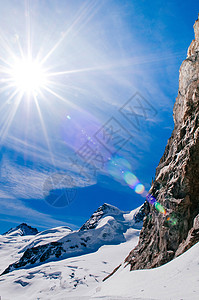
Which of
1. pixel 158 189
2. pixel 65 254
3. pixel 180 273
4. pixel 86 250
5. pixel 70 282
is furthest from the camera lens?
pixel 86 250

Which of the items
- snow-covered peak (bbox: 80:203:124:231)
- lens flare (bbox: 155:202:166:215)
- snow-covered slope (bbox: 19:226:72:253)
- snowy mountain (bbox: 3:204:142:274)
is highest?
snow-covered peak (bbox: 80:203:124:231)

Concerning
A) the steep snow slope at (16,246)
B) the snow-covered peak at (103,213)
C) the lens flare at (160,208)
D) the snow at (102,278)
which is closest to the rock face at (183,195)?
the lens flare at (160,208)

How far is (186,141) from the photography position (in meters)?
18.2

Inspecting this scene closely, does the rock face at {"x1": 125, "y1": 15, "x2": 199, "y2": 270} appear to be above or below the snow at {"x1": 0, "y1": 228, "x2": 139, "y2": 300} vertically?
above

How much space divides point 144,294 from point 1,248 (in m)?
173

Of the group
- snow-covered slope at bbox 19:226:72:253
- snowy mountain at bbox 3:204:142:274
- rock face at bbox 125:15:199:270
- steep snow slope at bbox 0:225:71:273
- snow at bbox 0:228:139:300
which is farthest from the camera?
steep snow slope at bbox 0:225:71:273

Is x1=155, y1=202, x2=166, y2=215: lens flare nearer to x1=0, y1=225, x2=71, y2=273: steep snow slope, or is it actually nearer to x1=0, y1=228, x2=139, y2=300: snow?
x1=0, y1=228, x2=139, y2=300: snow

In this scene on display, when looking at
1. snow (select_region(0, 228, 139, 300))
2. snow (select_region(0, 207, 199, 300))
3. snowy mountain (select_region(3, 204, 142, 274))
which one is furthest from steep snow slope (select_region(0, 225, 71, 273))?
snow (select_region(0, 228, 139, 300))

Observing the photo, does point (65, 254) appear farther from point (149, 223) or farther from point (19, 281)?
point (149, 223)

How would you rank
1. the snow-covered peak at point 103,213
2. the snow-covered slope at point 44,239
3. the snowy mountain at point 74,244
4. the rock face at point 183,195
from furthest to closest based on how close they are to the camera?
the snow-covered peak at point 103,213 < the snow-covered slope at point 44,239 < the snowy mountain at point 74,244 < the rock face at point 183,195

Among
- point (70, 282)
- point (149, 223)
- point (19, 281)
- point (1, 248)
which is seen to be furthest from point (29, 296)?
point (1, 248)

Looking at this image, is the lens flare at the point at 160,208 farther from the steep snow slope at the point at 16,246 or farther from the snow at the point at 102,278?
the steep snow slope at the point at 16,246

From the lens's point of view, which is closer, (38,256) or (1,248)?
(38,256)

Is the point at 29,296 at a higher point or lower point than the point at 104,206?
lower
